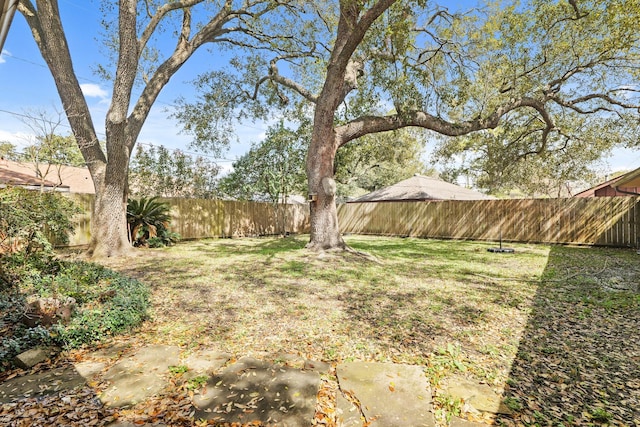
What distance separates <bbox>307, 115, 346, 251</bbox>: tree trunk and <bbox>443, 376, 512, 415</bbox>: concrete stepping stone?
17.0 feet

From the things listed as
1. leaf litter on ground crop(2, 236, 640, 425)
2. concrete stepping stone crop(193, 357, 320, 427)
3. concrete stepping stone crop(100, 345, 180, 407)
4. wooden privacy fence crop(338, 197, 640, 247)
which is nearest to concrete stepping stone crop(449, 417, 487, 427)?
leaf litter on ground crop(2, 236, 640, 425)

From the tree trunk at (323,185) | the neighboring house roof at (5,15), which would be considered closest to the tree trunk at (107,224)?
the tree trunk at (323,185)

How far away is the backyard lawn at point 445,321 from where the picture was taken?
2076 mm

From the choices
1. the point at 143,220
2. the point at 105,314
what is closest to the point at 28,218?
the point at 105,314

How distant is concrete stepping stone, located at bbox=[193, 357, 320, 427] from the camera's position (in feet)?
5.69

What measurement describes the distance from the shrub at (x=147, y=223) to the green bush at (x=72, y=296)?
153 inches

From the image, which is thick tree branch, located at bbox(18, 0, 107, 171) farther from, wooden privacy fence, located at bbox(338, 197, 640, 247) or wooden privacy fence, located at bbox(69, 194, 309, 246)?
wooden privacy fence, located at bbox(338, 197, 640, 247)

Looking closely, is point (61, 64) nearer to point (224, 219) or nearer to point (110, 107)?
point (110, 107)

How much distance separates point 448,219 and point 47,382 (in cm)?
1173

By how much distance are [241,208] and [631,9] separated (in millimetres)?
11626

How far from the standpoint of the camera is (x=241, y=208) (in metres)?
12.3

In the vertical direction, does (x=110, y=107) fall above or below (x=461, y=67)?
below

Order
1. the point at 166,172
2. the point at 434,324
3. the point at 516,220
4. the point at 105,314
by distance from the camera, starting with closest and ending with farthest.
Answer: the point at 105,314, the point at 434,324, the point at 516,220, the point at 166,172

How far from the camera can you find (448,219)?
11695 millimetres
